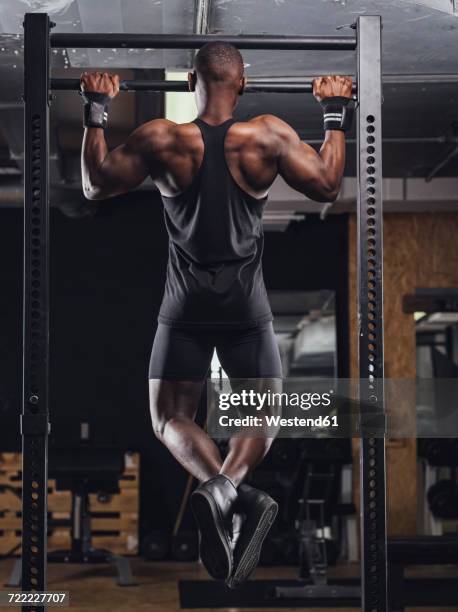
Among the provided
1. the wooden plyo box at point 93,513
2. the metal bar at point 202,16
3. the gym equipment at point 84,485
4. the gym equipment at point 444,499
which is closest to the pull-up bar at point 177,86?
the metal bar at point 202,16

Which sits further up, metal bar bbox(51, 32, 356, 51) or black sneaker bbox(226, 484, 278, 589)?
metal bar bbox(51, 32, 356, 51)

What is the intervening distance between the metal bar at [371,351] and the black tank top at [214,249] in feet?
1.05

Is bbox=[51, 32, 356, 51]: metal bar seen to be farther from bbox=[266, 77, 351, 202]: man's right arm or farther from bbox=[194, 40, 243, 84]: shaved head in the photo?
bbox=[266, 77, 351, 202]: man's right arm

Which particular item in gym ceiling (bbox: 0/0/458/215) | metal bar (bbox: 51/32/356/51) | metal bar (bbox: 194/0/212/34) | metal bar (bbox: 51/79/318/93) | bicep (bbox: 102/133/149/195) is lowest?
bicep (bbox: 102/133/149/195)

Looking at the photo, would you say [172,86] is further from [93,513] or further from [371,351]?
[93,513]

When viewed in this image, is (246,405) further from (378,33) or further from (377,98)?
(378,33)

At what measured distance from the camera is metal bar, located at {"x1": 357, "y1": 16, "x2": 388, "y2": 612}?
9.85ft

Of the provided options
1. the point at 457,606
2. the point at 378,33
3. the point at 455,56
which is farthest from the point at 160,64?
the point at 457,606

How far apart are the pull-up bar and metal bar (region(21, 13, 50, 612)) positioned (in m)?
0.17

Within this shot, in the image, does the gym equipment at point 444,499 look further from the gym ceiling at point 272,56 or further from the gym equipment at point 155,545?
the gym ceiling at point 272,56

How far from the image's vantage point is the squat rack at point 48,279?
295cm

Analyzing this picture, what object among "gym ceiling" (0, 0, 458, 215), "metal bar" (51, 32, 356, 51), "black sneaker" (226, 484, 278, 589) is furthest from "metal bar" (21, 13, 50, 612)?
"gym ceiling" (0, 0, 458, 215)

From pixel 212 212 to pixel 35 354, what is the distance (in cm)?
68

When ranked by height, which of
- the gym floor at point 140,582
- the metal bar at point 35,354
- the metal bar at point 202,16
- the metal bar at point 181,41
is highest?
the metal bar at point 202,16
